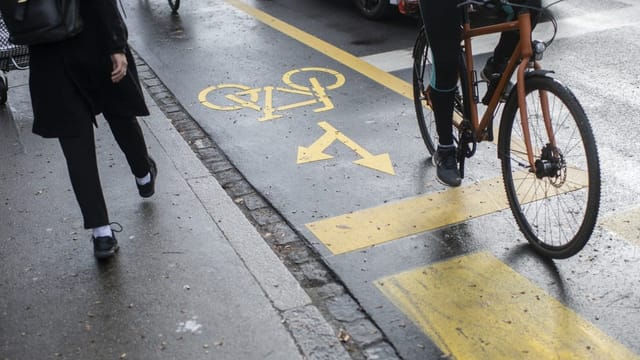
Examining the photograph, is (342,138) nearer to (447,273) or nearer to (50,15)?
(447,273)

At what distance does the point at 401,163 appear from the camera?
17.3ft

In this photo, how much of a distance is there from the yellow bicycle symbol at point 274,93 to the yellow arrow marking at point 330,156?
63 cm

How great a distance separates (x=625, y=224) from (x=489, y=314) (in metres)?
1.18

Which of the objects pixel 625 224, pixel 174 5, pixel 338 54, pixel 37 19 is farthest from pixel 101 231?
pixel 174 5

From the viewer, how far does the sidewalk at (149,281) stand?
347 cm

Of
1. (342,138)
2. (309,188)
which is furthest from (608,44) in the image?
(309,188)

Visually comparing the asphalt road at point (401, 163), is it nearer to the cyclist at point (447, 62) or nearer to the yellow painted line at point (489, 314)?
the yellow painted line at point (489, 314)

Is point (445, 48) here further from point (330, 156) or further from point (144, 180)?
point (144, 180)

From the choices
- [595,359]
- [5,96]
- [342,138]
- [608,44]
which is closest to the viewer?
[595,359]

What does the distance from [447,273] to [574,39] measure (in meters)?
4.71

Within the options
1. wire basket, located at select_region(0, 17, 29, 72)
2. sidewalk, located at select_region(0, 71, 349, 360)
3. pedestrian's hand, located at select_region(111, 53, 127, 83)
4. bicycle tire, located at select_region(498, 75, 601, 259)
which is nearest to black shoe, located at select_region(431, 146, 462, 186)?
bicycle tire, located at select_region(498, 75, 601, 259)

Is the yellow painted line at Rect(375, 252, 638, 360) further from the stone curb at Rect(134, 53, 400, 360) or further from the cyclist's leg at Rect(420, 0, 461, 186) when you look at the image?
the cyclist's leg at Rect(420, 0, 461, 186)

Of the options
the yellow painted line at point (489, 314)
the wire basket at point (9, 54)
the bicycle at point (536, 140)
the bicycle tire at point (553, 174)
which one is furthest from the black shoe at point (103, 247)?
the wire basket at point (9, 54)

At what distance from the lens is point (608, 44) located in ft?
24.8
